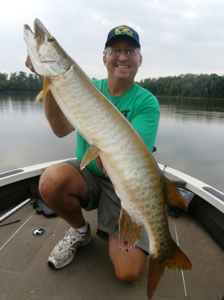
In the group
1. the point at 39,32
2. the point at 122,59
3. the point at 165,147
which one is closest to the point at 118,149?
the point at 39,32

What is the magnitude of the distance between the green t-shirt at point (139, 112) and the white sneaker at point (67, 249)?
0.64m

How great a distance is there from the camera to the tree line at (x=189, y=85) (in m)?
56.9

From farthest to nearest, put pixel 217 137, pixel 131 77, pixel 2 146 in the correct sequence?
pixel 217 137 → pixel 2 146 → pixel 131 77

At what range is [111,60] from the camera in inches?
85.5

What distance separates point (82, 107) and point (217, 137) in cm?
1387

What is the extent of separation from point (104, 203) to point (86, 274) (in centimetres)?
63

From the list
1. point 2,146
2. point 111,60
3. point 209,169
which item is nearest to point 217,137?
A: point 209,169

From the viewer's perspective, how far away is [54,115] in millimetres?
1866

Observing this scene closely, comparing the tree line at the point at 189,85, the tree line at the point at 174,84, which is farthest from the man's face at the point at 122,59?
the tree line at the point at 189,85

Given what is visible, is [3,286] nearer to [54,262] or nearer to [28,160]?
[54,262]

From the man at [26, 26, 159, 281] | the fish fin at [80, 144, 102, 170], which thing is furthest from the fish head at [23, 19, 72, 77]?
the fish fin at [80, 144, 102, 170]

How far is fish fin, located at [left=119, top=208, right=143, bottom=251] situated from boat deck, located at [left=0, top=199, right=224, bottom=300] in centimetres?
52

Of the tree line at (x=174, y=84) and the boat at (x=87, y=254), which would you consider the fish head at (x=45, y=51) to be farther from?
the tree line at (x=174, y=84)

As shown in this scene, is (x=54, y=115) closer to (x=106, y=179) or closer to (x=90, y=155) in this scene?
(x=90, y=155)
